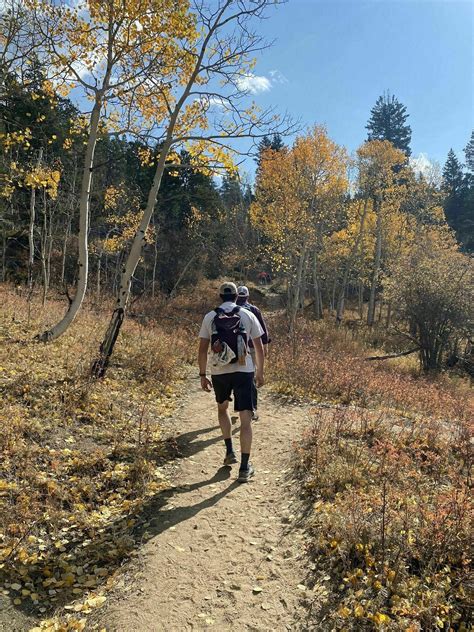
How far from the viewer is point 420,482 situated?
15.3 ft

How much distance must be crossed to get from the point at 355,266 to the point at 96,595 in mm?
27725

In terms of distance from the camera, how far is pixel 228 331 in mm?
4559

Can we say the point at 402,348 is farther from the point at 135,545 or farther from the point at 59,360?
the point at 135,545

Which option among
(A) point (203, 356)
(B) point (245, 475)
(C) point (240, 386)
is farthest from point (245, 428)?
(A) point (203, 356)

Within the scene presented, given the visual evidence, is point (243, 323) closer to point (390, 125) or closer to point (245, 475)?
point (245, 475)

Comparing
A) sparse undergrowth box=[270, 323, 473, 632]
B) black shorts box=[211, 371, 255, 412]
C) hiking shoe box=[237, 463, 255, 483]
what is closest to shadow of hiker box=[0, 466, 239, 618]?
hiking shoe box=[237, 463, 255, 483]

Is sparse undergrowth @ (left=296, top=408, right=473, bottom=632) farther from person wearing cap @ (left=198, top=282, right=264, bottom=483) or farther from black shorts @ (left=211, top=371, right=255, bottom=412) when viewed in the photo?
black shorts @ (left=211, top=371, right=255, bottom=412)

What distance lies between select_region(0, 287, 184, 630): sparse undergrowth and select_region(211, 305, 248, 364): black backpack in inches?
66.1

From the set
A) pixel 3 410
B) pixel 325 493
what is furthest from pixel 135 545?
pixel 3 410

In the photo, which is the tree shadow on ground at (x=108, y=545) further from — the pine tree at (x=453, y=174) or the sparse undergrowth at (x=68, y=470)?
the pine tree at (x=453, y=174)

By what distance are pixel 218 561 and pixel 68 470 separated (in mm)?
2016

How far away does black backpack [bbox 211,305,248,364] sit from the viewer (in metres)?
4.54

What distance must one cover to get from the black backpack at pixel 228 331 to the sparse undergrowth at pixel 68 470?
1680 millimetres

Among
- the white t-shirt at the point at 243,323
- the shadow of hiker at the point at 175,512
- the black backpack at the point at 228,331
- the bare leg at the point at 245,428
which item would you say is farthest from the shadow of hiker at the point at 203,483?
the black backpack at the point at 228,331
